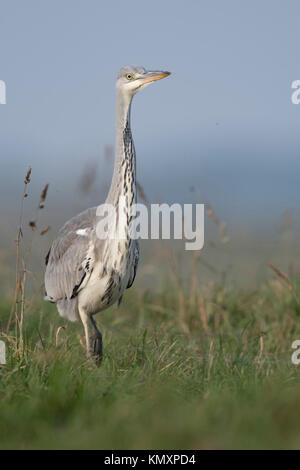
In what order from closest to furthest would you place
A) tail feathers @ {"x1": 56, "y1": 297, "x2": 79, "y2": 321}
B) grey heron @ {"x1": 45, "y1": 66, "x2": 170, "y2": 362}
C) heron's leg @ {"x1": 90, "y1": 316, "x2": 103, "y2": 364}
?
grey heron @ {"x1": 45, "y1": 66, "x2": 170, "y2": 362}
heron's leg @ {"x1": 90, "y1": 316, "x2": 103, "y2": 364}
tail feathers @ {"x1": 56, "y1": 297, "x2": 79, "y2": 321}

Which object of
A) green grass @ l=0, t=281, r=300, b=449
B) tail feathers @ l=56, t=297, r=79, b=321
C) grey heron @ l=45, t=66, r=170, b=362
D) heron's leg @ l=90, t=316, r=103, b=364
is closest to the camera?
green grass @ l=0, t=281, r=300, b=449

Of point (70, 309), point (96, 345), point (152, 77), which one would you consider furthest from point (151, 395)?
point (152, 77)

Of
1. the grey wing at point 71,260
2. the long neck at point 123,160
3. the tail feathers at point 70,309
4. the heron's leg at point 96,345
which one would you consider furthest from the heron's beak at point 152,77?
the heron's leg at point 96,345

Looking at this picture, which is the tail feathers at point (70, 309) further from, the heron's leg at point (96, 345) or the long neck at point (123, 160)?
the long neck at point (123, 160)

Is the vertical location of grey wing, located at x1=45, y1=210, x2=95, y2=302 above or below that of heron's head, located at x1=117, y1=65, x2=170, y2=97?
below

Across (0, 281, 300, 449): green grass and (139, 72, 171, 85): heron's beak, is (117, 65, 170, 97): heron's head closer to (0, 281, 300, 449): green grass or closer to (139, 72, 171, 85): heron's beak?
(139, 72, 171, 85): heron's beak

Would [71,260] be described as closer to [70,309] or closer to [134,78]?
[70,309]

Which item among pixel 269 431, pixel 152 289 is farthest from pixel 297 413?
pixel 152 289

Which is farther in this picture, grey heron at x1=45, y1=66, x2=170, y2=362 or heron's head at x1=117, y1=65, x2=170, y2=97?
heron's head at x1=117, y1=65, x2=170, y2=97

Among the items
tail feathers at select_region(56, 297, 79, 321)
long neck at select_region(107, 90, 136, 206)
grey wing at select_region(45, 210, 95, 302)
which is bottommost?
tail feathers at select_region(56, 297, 79, 321)

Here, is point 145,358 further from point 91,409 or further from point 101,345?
point 91,409

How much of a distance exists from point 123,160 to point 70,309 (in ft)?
4.55

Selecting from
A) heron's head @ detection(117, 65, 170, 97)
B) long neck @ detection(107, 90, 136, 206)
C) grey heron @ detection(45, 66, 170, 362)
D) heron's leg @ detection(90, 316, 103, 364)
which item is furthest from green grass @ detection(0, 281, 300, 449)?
heron's head @ detection(117, 65, 170, 97)

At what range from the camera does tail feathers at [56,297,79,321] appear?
619cm
